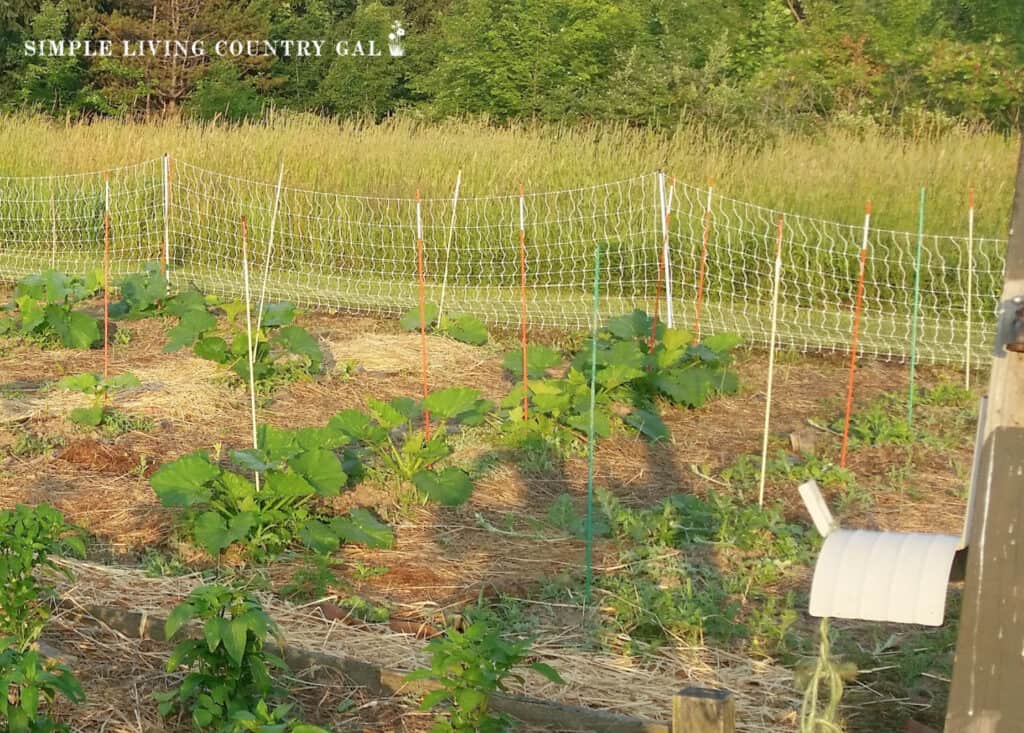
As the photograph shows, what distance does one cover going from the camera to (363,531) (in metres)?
4.41

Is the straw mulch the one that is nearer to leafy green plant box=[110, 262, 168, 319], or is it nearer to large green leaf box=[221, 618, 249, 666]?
large green leaf box=[221, 618, 249, 666]

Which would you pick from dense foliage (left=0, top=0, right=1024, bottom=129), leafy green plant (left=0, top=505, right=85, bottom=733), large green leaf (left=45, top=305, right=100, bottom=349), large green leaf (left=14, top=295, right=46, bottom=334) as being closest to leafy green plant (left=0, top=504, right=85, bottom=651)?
leafy green plant (left=0, top=505, right=85, bottom=733)

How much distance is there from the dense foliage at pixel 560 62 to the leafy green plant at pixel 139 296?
790cm

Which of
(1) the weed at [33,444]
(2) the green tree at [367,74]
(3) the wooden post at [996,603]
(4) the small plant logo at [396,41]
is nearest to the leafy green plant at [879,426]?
(1) the weed at [33,444]

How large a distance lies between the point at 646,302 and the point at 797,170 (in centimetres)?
238

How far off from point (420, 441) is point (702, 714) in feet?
9.40

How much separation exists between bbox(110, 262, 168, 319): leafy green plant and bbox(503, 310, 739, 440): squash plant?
109 inches

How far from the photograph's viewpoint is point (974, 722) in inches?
50.4

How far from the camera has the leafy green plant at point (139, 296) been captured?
8.05 meters

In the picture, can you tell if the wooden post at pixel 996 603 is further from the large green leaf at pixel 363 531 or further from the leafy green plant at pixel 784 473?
the leafy green plant at pixel 784 473

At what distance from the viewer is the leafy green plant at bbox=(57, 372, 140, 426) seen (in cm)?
568

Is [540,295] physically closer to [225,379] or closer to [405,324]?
[405,324]

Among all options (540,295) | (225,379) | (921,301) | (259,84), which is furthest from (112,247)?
(259,84)

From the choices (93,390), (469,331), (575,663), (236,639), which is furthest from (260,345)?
(236,639)
